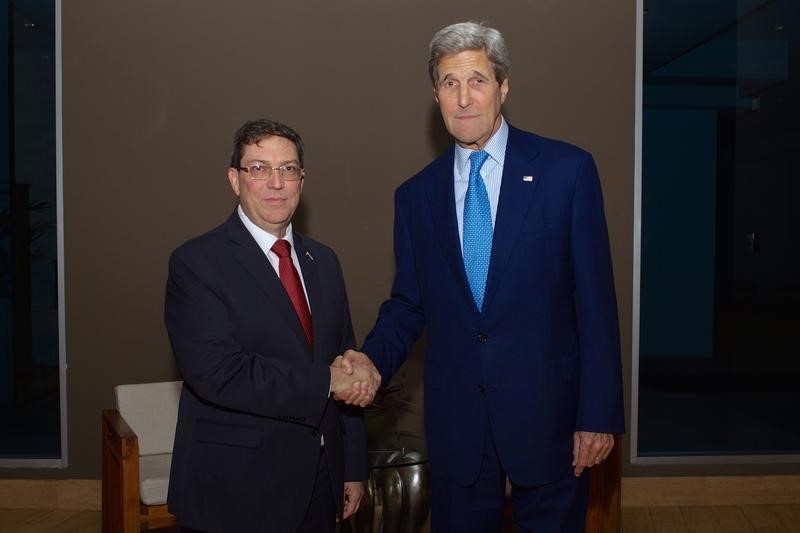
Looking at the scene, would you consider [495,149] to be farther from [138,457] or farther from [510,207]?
[138,457]

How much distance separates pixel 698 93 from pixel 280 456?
11.2 ft

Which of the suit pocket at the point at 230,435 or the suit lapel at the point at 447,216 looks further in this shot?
the suit lapel at the point at 447,216

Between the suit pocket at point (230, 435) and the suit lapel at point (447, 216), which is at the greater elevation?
the suit lapel at point (447, 216)

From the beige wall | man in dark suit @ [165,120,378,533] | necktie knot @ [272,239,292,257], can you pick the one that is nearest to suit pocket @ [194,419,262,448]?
man in dark suit @ [165,120,378,533]

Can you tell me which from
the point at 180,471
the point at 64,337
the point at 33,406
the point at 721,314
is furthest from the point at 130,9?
the point at 721,314

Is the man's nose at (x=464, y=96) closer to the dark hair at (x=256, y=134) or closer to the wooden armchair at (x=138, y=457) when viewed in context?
the dark hair at (x=256, y=134)

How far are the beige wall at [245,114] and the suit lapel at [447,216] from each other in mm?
1860

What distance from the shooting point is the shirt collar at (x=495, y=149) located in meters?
2.32

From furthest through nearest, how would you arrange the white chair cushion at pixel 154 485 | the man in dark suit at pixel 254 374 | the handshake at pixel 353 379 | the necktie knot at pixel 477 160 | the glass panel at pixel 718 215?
the glass panel at pixel 718 215
the white chair cushion at pixel 154 485
the necktie knot at pixel 477 160
the handshake at pixel 353 379
the man in dark suit at pixel 254 374

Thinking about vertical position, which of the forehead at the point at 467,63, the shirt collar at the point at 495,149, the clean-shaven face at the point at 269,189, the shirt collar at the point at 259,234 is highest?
the forehead at the point at 467,63

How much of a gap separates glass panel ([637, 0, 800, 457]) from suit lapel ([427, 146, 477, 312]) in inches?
92.2

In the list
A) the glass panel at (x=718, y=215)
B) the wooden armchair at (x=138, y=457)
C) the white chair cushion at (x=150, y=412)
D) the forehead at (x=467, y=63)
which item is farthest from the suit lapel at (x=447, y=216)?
the glass panel at (x=718, y=215)

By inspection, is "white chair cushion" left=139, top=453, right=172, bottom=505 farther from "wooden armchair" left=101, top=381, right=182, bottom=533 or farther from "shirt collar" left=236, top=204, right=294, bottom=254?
"shirt collar" left=236, top=204, right=294, bottom=254

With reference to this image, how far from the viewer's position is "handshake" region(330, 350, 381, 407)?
2.17 metres
